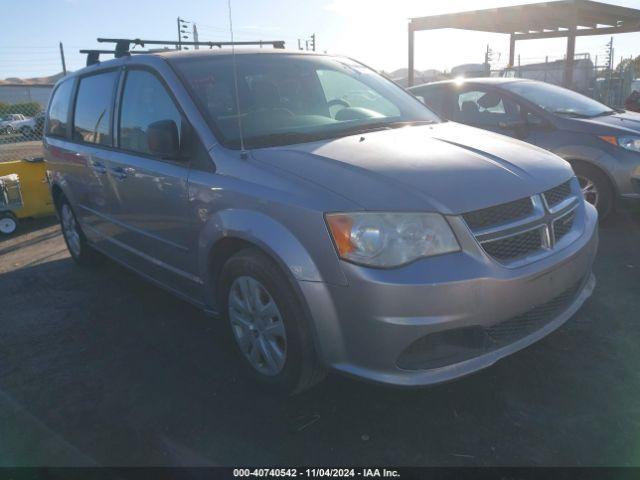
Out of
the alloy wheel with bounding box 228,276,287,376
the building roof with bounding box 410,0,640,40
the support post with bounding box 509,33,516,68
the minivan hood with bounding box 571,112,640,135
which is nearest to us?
the alloy wheel with bounding box 228,276,287,376

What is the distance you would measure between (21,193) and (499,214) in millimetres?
7044

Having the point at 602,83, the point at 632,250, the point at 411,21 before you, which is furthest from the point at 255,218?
the point at 602,83

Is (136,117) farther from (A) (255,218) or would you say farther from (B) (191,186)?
(A) (255,218)

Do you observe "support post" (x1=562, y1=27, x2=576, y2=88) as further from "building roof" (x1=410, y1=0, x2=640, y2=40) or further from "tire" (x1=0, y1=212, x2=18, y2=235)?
"tire" (x1=0, y1=212, x2=18, y2=235)

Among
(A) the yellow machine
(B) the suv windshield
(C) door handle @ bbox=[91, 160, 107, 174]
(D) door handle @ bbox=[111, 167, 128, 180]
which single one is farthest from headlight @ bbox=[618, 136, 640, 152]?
(A) the yellow machine

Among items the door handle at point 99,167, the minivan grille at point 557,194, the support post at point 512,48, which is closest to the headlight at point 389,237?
the minivan grille at point 557,194

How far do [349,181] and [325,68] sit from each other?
176 centimetres

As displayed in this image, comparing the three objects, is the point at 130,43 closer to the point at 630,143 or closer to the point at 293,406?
the point at 293,406

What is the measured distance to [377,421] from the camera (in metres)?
2.65

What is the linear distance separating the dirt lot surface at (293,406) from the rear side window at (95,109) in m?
1.53

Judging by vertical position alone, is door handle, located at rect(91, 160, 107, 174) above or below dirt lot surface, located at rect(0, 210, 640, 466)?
above

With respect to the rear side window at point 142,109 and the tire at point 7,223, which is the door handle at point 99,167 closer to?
the rear side window at point 142,109

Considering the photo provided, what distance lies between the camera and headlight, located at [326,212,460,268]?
229cm

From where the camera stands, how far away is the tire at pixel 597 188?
5.48 meters
